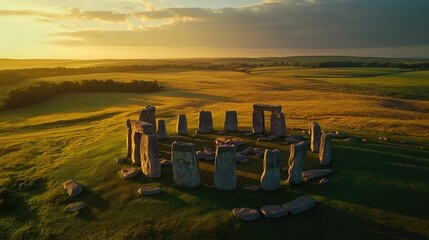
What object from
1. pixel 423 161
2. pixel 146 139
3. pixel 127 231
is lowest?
pixel 127 231

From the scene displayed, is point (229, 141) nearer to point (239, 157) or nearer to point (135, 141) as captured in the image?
point (239, 157)

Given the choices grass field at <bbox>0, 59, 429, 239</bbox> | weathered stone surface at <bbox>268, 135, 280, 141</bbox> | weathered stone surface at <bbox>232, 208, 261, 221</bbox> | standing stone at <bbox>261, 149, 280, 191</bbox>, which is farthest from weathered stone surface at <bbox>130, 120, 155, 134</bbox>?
weathered stone surface at <bbox>268, 135, 280, 141</bbox>

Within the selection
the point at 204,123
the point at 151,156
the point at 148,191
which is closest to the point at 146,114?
the point at 204,123

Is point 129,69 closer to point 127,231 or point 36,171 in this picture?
point 36,171

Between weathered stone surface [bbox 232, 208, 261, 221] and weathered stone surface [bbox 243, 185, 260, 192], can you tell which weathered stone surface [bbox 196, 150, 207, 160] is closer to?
weathered stone surface [bbox 243, 185, 260, 192]

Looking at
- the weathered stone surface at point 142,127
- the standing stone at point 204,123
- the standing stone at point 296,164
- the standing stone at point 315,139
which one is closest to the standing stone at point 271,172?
the standing stone at point 296,164

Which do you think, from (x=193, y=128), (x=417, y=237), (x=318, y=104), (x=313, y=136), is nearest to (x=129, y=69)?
(x=318, y=104)
